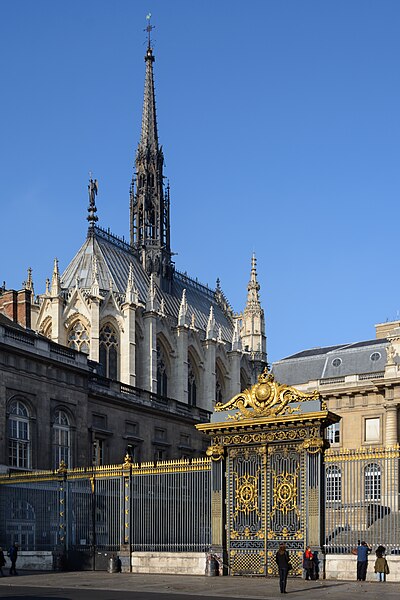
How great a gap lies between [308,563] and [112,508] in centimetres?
788

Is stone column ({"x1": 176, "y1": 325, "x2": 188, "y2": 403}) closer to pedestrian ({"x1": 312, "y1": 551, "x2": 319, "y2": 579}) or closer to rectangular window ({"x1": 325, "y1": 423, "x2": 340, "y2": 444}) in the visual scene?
rectangular window ({"x1": 325, "y1": 423, "x2": 340, "y2": 444})

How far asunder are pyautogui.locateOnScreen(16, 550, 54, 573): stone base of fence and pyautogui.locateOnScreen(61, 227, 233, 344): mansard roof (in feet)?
116

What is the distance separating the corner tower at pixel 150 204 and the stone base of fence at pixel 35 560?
50.0 m

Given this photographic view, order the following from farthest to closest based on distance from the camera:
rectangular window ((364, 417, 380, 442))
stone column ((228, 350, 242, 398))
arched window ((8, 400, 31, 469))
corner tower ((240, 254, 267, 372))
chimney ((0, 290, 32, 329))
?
corner tower ((240, 254, 267, 372)) → stone column ((228, 350, 242, 398)) → rectangular window ((364, 417, 380, 442)) → chimney ((0, 290, 32, 329)) → arched window ((8, 400, 31, 469))

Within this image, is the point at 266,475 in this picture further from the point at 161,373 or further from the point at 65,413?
the point at 161,373

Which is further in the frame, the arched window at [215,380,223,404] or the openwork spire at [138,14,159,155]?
the openwork spire at [138,14,159,155]

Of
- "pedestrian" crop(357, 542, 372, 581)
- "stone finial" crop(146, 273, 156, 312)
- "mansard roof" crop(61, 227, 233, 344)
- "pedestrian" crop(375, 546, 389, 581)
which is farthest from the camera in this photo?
"mansard roof" crop(61, 227, 233, 344)

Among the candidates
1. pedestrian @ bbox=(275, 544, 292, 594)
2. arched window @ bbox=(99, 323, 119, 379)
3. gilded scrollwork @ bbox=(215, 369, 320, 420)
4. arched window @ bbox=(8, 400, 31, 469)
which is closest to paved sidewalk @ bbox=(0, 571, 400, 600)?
pedestrian @ bbox=(275, 544, 292, 594)

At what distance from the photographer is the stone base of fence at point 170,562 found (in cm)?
2697

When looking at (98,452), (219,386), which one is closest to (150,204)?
(219,386)

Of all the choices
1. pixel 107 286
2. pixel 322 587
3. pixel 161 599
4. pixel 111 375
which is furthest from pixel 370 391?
pixel 161 599

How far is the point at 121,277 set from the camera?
242ft

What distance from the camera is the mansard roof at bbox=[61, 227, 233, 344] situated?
71125mm

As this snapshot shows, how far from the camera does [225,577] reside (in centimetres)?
2573
